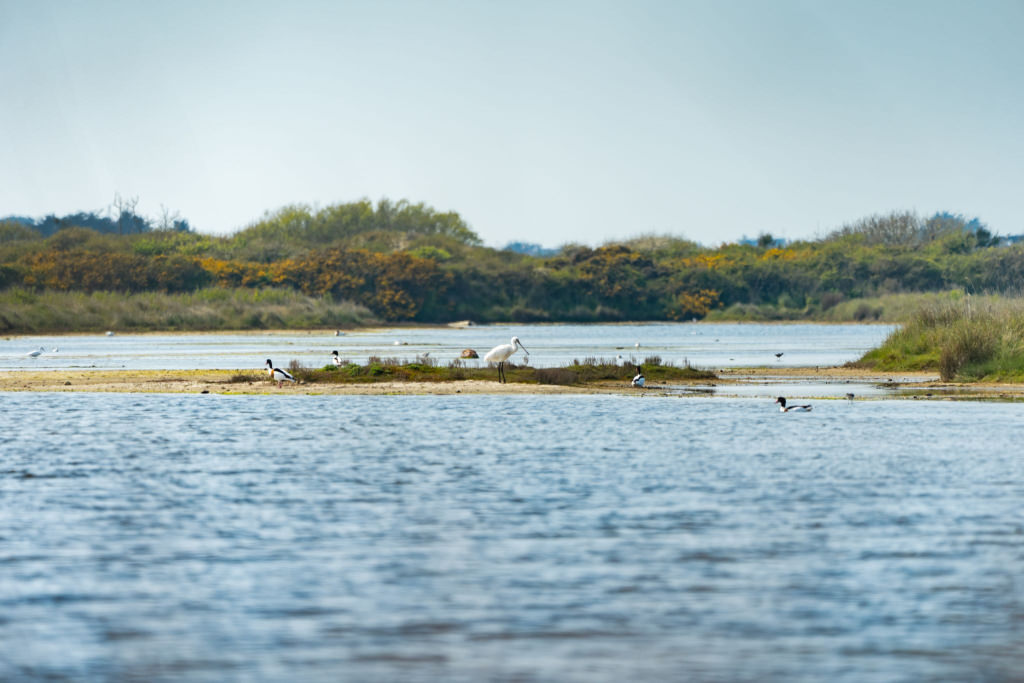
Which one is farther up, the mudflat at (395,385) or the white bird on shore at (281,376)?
the white bird on shore at (281,376)

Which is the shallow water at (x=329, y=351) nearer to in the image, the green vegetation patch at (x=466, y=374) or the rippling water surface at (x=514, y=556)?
the green vegetation patch at (x=466, y=374)

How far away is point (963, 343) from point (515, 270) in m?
71.2

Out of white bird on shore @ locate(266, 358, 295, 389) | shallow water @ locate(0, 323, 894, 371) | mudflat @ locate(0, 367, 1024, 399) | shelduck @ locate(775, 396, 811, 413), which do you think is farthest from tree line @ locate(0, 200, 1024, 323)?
shelduck @ locate(775, 396, 811, 413)

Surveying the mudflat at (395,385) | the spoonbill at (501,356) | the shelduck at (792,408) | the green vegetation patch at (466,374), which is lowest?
the shelduck at (792,408)

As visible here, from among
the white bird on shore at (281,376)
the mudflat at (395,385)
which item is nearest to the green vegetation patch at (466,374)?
the mudflat at (395,385)

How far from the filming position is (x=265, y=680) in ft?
23.3

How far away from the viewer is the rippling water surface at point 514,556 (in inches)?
297

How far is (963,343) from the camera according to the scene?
98.3 ft

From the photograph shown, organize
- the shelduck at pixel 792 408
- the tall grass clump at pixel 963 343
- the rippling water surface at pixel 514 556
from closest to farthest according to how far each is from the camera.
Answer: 1. the rippling water surface at pixel 514 556
2. the shelduck at pixel 792 408
3. the tall grass clump at pixel 963 343

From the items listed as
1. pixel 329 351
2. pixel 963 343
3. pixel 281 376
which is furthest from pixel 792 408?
pixel 329 351

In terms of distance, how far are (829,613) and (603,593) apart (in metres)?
1.58

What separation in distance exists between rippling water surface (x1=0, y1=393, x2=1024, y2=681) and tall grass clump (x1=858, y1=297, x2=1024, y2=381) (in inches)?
424

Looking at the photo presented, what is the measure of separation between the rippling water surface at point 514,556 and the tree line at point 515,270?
67407mm

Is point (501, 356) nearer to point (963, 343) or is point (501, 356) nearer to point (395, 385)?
point (395, 385)
